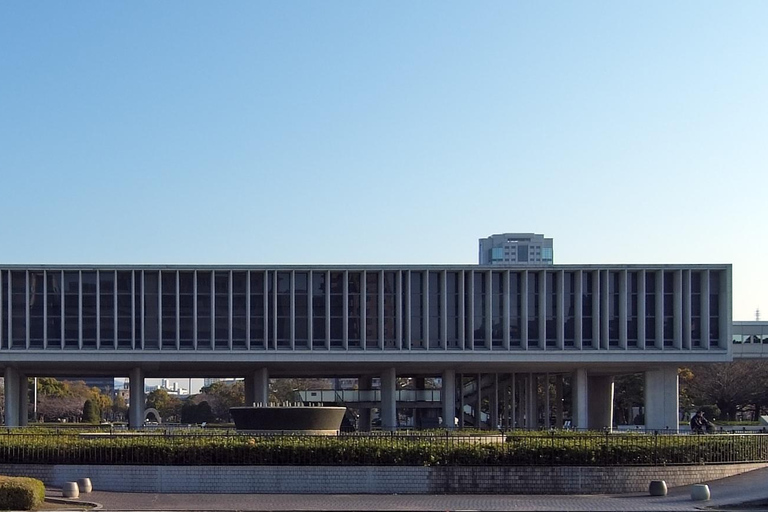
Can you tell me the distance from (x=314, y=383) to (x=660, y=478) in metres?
134

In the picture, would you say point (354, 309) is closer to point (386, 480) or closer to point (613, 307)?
point (613, 307)

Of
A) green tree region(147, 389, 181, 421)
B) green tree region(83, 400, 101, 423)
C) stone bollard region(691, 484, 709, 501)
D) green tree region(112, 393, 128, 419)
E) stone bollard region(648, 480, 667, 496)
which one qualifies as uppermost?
stone bollard region(691, 484, 709, 501)

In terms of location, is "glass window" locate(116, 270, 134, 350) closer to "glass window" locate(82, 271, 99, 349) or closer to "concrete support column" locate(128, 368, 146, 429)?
"glass window" locate(82, 271, 99, 349)

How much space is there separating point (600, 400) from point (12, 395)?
4278cm

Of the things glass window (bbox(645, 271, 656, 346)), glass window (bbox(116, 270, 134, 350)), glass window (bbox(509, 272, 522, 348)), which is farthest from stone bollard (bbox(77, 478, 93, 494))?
glass window (bbox(645, 271, 656, 346))

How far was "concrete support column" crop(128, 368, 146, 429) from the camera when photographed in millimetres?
66938

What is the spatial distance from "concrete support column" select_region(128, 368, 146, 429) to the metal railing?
1334 inches

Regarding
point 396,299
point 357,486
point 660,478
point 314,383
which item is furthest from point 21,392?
point 314,383

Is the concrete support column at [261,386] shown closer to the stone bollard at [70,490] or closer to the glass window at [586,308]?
the glass window at [586,308]

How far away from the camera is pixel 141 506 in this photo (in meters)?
28.0

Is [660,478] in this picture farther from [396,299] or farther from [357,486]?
[396,299]

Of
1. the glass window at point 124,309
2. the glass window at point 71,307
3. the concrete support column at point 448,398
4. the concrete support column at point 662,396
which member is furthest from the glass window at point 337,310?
the concrete support column at point 662,396

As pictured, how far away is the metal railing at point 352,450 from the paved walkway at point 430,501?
1.26 m

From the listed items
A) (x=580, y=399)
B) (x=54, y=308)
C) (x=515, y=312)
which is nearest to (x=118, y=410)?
(x=54, y=308)
